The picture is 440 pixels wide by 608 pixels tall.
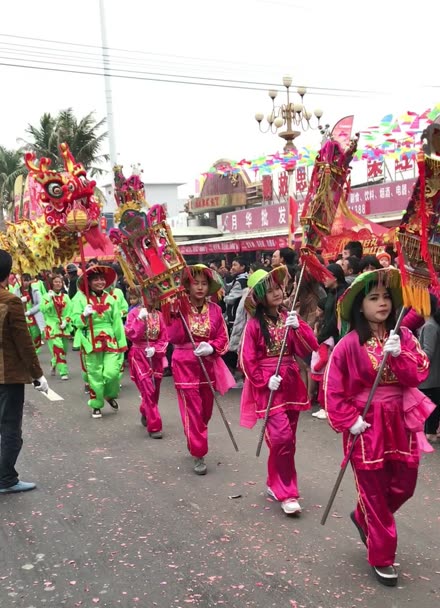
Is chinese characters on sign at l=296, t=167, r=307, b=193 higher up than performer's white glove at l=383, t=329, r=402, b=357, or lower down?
higher up

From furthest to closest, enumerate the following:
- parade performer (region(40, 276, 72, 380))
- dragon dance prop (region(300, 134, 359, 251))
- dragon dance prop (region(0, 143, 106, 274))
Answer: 1. parade performer (region(40, 276, 72, 380))
2. dragon dance prop (region(0, 143, 106, 274))
3. dragon dance prop (region(300, 134, 359, 251))

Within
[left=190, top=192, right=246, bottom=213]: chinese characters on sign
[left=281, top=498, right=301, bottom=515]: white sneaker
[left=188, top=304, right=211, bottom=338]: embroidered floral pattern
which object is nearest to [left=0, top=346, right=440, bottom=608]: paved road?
[left=281, top=498, right=301, bottom=515]: white sneaker

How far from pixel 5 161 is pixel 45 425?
32597 millimetres

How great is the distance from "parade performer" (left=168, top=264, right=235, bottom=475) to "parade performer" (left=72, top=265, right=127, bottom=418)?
217 cm

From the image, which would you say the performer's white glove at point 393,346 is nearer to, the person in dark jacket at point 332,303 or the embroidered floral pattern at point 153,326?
the person in dark jacket at point 332,303

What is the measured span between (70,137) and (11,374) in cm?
2567

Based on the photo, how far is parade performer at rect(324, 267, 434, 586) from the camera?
10.7ft

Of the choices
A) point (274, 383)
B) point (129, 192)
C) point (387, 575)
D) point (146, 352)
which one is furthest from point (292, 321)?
point (129, 192)

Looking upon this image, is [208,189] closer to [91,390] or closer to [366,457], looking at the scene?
[91,390]

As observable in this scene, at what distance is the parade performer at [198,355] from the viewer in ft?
17.1

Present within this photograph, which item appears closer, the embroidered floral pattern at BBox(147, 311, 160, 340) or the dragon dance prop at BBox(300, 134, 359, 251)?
the dragon dance prop at BBox(300, 134, 359, 251)

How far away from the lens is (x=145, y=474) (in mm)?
5184

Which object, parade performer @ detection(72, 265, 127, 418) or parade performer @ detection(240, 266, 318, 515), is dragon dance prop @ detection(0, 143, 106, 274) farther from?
parade performer @ detection(240, 266, 318, 515)

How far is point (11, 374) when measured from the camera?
4797 millimetres
